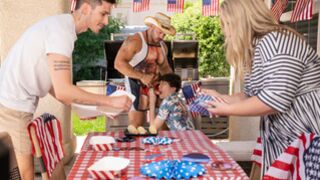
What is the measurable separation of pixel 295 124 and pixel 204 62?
36.0 ft

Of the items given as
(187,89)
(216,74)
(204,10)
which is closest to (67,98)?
(187,89)

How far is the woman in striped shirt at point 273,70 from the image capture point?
1852 mm

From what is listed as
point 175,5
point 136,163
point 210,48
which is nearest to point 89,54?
point 210,48

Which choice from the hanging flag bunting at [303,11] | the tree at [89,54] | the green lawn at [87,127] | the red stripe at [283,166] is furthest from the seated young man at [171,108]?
the tree at [89,54]

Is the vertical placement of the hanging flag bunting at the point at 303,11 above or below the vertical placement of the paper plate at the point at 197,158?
above

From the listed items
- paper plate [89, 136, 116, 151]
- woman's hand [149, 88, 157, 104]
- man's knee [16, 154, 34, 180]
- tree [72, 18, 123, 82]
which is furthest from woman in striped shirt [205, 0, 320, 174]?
tree [72, 18, 123, 82]

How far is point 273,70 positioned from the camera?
6.08 ft

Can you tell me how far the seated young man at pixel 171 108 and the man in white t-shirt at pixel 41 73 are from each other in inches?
57.2

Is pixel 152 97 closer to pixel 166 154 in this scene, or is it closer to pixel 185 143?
pixel 185 143

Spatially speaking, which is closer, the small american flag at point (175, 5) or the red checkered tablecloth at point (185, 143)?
the red checkered tablecloth at point (185, 143)

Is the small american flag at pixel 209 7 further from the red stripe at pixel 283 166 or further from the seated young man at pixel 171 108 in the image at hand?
the red stripe at pixel 283 166

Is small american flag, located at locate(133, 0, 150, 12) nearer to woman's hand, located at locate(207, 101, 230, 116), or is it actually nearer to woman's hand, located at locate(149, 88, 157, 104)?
woman's hand, located at locate(149, 88, 157, 104)

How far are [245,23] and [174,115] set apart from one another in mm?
1989

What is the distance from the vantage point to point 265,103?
187 cm
